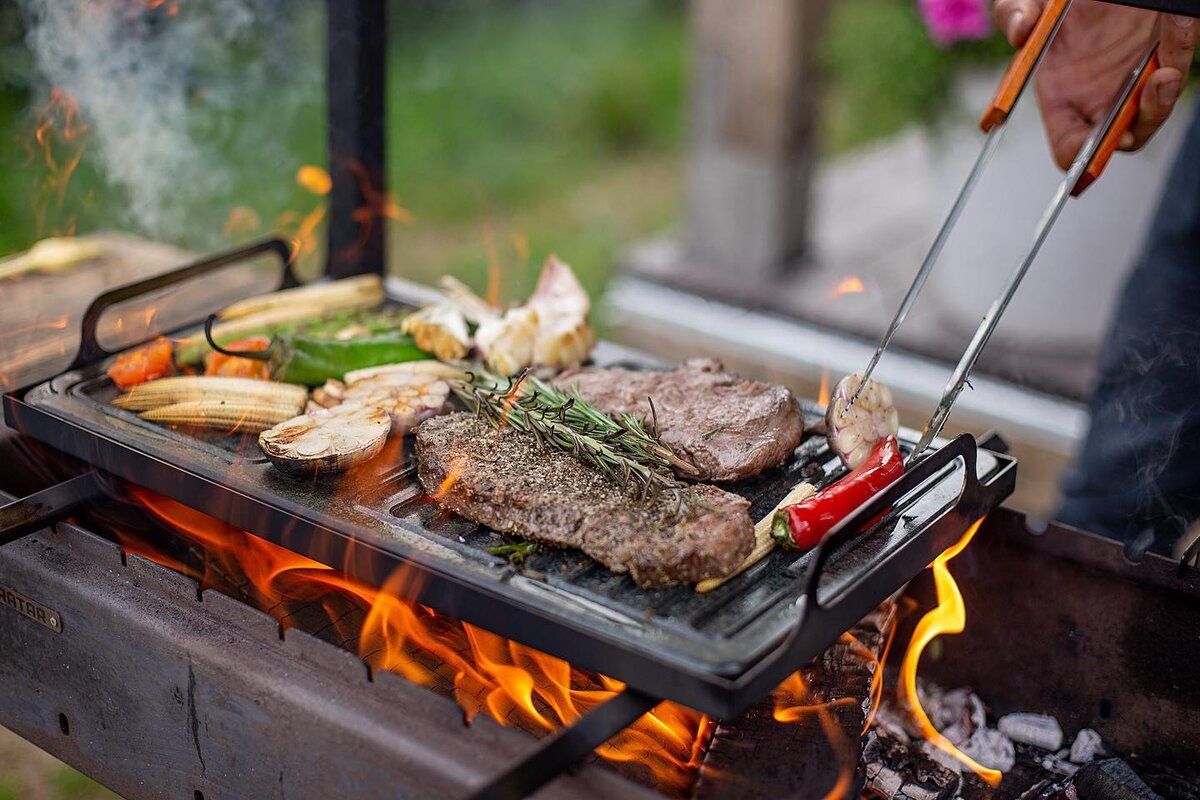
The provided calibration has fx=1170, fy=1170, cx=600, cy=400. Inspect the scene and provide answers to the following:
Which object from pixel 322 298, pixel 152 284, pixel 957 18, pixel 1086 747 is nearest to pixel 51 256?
pixel 152 284

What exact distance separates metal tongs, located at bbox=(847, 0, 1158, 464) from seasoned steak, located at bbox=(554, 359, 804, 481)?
0.55 feet

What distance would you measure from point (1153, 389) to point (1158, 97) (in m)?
1.22

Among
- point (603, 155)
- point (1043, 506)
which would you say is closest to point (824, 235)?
point (1043, 506)

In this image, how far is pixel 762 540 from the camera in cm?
214

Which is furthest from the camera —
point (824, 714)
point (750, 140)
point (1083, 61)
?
point (750, 140)

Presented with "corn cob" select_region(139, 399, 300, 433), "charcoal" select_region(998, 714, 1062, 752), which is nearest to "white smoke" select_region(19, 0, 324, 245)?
"corn cob" select_region(139, 399, 300, 433)

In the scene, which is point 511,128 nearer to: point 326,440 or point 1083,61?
point 1083,61

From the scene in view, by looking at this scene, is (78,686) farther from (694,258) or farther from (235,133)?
(694,258)

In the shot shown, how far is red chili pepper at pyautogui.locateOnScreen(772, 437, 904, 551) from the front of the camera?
6.98ft

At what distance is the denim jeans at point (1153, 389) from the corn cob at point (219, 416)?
2363 millimetres

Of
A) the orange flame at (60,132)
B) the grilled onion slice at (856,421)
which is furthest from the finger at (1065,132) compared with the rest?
the orange flame at (60,132)

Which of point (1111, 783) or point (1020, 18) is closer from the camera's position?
point (1111, 783)

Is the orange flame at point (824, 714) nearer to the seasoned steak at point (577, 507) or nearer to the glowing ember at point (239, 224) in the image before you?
the seasoned steak at point (577, 507)

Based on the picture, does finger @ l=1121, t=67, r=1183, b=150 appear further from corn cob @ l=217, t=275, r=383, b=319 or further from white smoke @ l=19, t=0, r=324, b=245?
white smoke @ l=19, t=0, r=324, b=245
